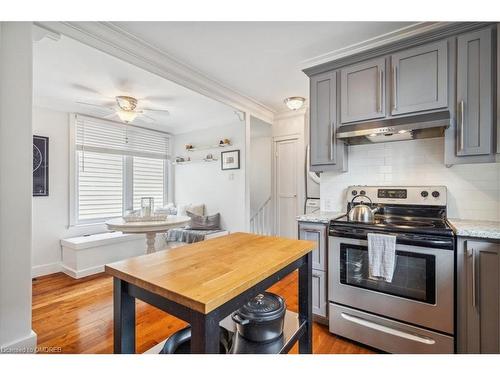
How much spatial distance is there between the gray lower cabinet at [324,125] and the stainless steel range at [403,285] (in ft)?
2.04

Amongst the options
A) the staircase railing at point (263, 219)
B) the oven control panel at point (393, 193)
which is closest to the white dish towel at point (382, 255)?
the oven control panel at point (393, 193)

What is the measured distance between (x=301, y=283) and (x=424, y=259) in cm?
96

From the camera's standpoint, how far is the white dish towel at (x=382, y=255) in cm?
168

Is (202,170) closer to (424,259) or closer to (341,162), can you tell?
(341,162)

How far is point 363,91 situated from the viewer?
2.19 meters

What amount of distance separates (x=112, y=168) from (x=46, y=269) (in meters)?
1.77

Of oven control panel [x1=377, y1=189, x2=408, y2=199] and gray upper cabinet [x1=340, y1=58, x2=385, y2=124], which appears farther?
oven control panel [x1=377, y1=189, x2=408, y2=199]

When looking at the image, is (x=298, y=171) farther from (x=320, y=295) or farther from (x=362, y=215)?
(x=320, y=295)

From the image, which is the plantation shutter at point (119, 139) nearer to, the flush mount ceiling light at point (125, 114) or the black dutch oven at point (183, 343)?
the flush mount ceiling light at point (125, 114)

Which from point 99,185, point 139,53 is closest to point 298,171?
point 139,53

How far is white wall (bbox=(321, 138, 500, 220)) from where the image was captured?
1931mm

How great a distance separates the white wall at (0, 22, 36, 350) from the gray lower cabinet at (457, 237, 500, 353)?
2.73m

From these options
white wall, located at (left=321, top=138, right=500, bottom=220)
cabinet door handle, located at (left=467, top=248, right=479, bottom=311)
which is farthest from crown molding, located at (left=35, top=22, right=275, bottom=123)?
cabinet door handle, located at (left=467, top=248, right=479, bottom=311)

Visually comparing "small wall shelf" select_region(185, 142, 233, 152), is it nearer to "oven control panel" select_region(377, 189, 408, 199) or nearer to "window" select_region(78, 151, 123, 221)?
"window" select_region(78, 151, 123, 221)
